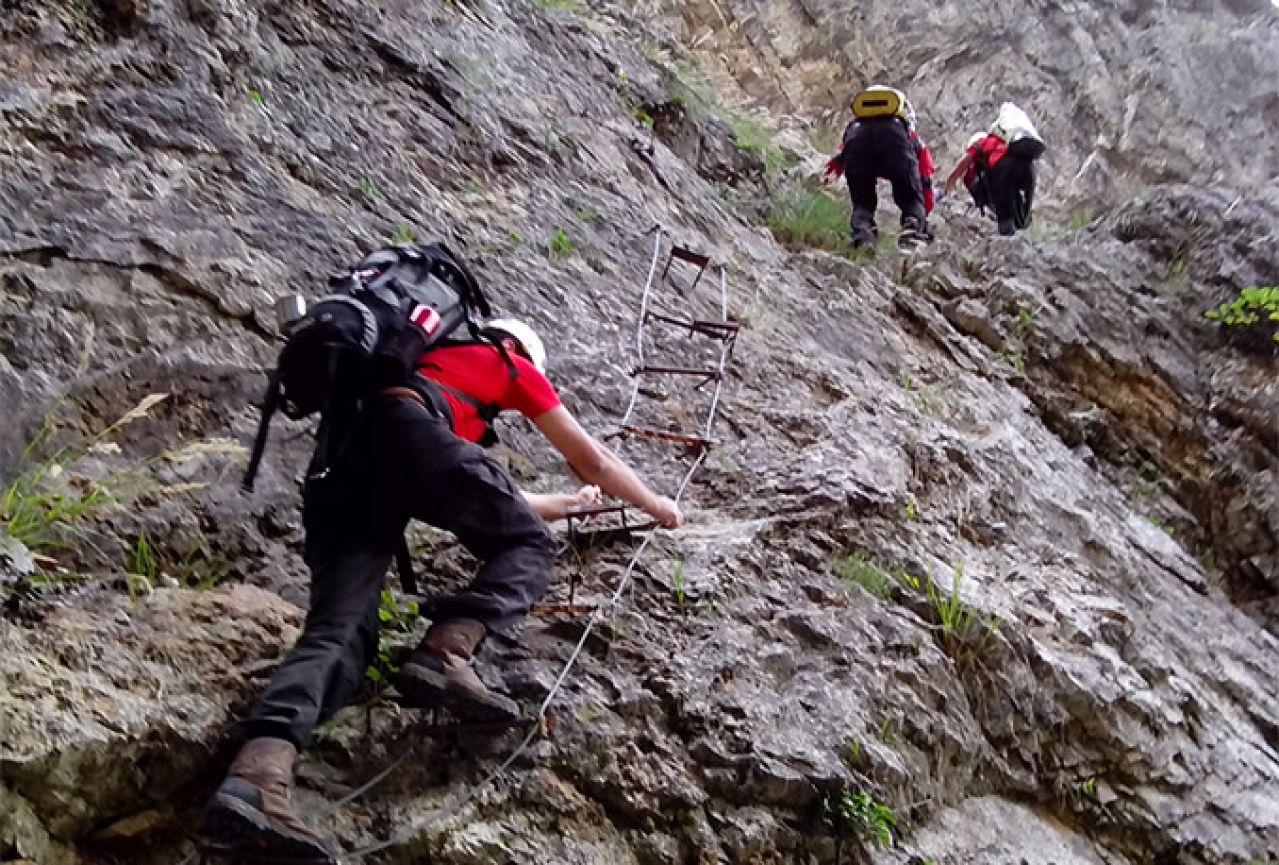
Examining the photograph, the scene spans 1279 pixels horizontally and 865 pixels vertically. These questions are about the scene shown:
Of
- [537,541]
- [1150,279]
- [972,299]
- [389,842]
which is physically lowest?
[389,842]

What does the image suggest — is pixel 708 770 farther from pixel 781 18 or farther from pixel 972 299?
pixel 781 18

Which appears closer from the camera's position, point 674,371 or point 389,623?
point 389,623

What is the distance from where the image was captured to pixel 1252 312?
9.19 meters

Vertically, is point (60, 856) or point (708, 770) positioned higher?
point (708, 770)

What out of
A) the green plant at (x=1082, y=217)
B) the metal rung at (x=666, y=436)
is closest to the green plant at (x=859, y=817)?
the metal rung at (x=666, y=436)

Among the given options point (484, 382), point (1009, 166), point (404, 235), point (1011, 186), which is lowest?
point (404, 235)

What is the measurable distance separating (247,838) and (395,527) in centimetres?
111

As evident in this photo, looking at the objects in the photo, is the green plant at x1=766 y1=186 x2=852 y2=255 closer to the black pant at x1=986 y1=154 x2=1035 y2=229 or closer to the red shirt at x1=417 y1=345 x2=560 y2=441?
the black pant at x1=986 y1=154 x2=1035 y2=229

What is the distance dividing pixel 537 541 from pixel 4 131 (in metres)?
3.26

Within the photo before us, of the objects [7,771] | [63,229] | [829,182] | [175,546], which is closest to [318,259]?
[63,229]

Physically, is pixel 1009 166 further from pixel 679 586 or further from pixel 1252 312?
pixel 679 586

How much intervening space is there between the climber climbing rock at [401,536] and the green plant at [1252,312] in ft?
23.8

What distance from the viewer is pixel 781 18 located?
14523mm

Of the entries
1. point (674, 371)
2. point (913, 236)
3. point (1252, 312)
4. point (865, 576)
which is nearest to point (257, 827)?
point (865, 576)
